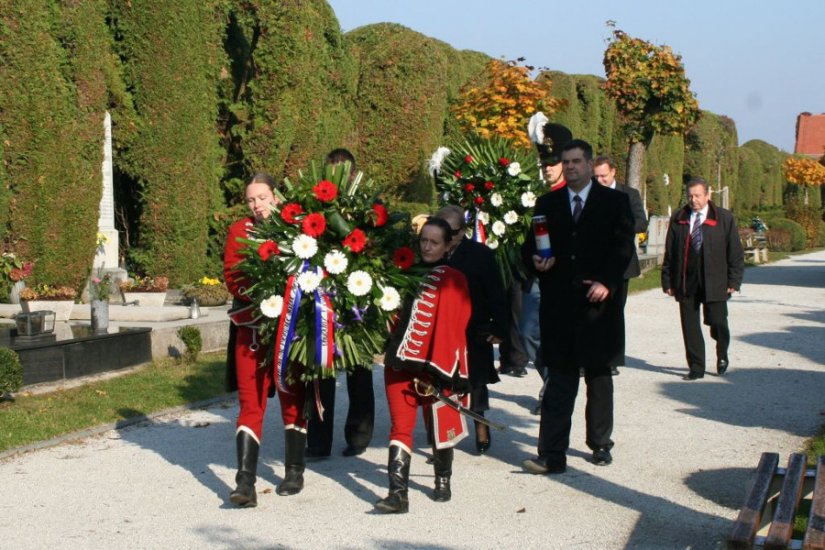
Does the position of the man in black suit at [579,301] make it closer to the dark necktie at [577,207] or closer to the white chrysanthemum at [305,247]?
the dark necktie at [577,207]

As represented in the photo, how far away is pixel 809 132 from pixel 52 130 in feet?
402

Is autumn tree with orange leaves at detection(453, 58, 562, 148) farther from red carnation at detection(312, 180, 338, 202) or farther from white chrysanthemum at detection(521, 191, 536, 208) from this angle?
red carnation at detection(312, 180, 338, 202)

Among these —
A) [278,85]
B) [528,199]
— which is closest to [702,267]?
[528,199]

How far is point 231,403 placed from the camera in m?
10.0

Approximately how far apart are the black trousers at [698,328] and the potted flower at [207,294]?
7185mm

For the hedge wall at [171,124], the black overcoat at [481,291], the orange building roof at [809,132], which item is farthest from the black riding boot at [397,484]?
the orange building roof at [809,132]

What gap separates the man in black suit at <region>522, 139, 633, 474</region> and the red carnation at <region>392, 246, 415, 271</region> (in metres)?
1.23

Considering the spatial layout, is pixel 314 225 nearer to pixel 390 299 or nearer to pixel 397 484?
pixel 390 299

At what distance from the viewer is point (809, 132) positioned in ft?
417

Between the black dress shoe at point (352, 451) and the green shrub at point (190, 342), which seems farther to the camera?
the green shrub at point (190, 342)

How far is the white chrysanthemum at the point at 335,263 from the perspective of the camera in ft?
20.7

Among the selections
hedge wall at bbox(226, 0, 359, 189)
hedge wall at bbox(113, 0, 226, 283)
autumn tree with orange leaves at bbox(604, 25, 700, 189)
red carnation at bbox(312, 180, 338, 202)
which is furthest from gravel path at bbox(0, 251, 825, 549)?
autumn tree with orange leaves at bbox(604, 25, 700, 189)

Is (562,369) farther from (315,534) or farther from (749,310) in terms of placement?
(749,310)

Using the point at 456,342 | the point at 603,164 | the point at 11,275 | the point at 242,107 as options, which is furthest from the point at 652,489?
the point at 242,107
